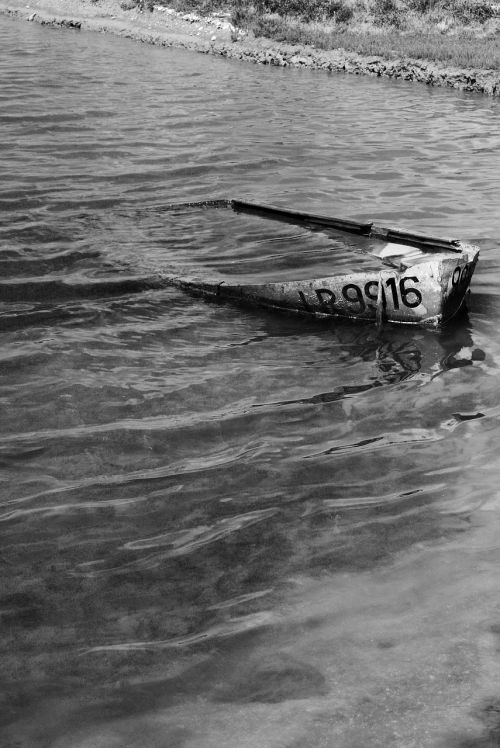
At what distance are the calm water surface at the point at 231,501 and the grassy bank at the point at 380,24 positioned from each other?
21.3m

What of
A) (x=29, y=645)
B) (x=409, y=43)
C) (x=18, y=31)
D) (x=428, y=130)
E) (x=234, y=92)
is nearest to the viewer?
(x=29, y=645)

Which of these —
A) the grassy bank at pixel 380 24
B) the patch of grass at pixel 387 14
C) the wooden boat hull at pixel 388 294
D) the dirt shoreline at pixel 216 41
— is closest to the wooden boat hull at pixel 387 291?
the wooden boat hull at pixel 388 294

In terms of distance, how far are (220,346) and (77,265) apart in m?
2.92

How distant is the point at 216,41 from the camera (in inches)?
1428

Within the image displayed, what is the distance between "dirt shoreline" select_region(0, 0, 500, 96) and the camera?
27.8 metres

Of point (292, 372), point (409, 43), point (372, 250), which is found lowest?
point (292, 372)

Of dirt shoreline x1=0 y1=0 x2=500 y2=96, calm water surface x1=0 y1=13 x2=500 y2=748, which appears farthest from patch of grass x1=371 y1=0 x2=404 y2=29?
calm water surface x1=0 y1=13 x2=500 y2=748

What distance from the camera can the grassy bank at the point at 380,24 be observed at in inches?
1227

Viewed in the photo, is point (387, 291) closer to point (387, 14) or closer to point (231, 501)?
point (231, 501)

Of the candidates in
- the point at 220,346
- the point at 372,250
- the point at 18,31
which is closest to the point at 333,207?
the point at 372,250

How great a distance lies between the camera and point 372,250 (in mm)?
10000

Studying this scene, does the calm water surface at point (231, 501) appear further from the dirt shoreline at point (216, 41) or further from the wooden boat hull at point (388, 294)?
the dirt shoreline at point (216, 41)

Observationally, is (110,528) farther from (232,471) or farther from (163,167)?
(163,167)

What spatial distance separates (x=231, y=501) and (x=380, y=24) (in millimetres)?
35263
